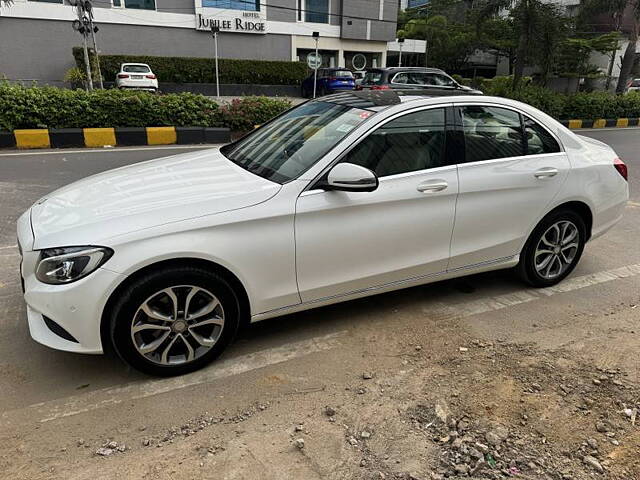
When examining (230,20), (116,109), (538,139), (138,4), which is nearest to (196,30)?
(230,20)

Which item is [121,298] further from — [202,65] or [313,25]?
[313,25]

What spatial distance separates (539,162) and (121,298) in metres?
3.07

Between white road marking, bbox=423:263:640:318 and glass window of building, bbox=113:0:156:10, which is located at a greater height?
glass window of building, bbox=113:0:156:10

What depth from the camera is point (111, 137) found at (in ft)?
34.7

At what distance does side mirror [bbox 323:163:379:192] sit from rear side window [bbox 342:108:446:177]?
0.21 m

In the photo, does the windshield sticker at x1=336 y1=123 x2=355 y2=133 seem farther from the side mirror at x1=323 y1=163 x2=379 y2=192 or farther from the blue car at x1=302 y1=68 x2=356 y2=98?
the blue car at x1=302 y1=68 x2=356 y2=98

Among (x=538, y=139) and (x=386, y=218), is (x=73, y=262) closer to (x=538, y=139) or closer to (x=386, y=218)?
(x=386, y=218)

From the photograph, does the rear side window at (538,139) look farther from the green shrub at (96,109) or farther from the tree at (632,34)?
the tree at (632,34)

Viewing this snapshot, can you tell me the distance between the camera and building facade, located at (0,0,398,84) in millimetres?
26172

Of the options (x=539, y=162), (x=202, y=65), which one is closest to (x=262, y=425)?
(x=539, y=162)

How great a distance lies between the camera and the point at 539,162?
3.81m

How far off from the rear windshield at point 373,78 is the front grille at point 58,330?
13.9 metres

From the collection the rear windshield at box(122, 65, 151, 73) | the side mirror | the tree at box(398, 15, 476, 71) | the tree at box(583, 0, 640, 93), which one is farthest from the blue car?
the tree at box(398, 15, 476, 71)

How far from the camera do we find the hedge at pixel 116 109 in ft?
32.8
